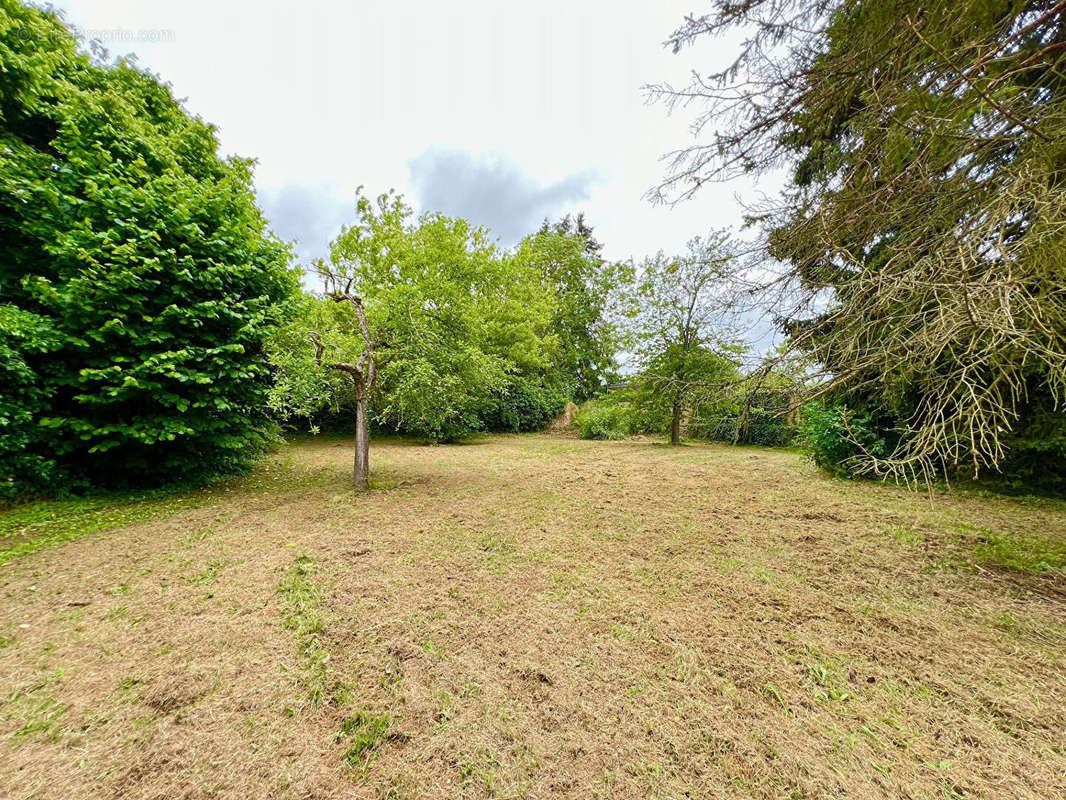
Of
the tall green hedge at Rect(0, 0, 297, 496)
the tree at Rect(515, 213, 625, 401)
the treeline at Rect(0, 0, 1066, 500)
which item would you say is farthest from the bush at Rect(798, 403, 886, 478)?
the tree at Rect(515, 213, 625, 401)

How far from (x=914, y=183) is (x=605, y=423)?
1268 centimetres

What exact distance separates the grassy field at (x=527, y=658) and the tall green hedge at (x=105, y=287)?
3.64 ft

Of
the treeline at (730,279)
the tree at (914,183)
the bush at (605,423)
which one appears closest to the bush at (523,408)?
the bush at (605,423)

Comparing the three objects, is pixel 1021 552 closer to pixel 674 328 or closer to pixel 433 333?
pixel 433 333

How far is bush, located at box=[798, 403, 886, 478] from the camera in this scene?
21.3ft

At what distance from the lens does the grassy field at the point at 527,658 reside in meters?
1.40

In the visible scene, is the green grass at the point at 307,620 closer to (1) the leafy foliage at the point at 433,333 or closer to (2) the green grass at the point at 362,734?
(2) the green grass at the point at 362,734

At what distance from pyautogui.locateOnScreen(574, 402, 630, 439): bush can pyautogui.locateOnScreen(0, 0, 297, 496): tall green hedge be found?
11.5 metres

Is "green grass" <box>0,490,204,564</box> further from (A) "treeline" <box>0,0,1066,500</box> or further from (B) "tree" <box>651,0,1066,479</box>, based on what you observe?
(B) "tree" <box>651,0,1066,479</box>

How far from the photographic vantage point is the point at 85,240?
4.16 m

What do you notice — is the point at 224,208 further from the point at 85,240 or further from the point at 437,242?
the point at 437,242

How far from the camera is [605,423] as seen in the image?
14930mm

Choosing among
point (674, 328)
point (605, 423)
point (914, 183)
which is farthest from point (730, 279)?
point (605, 423)

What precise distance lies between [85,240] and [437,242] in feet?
28.1
